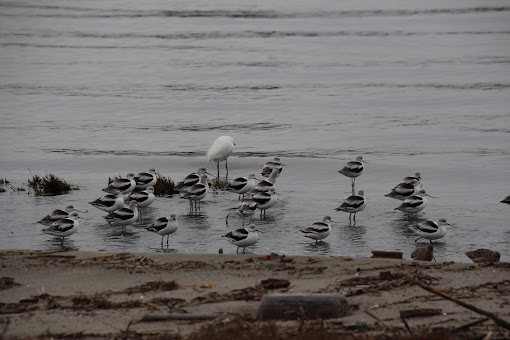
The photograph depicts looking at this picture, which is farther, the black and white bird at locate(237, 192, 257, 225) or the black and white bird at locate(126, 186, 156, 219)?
the black and white bird at locate(126, 186, 156, 219)

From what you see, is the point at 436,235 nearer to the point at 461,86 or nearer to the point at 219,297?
the point at 219,297

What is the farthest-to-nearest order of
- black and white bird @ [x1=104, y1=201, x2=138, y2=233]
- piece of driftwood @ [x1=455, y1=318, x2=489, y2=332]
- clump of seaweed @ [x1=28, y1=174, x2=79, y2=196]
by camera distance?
clump of seaweed @ [x1=28, y1=174, x2=79, y2=196], black and white bird @ [x1=104, y1=201, x2=138, y2=233], piece of driftwood @ [x1=455, y1=318, x2=489, y2=332]

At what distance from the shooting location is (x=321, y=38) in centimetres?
5778

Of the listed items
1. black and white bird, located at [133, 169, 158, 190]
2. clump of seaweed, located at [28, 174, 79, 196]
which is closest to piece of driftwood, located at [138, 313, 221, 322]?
black and white bird, located at [133, 169, 158, 190]

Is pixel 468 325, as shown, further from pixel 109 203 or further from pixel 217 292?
pixel 109 203

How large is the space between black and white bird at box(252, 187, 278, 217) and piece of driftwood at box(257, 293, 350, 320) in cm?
839

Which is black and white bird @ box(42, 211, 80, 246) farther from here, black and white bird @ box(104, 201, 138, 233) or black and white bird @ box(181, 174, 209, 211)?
black and white bird @ box(181, 174, 209, 211)

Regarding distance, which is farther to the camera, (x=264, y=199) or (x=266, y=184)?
(x=266, y=184)

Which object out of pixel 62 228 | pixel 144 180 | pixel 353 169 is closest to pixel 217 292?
pixel 62 228

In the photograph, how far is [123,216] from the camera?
16.2 meters

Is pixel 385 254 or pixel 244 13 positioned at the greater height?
pixel 244 13

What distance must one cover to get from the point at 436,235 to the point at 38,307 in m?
7.87

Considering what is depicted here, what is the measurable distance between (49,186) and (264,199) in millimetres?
5465

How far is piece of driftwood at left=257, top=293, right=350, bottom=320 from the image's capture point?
28.5 ft
